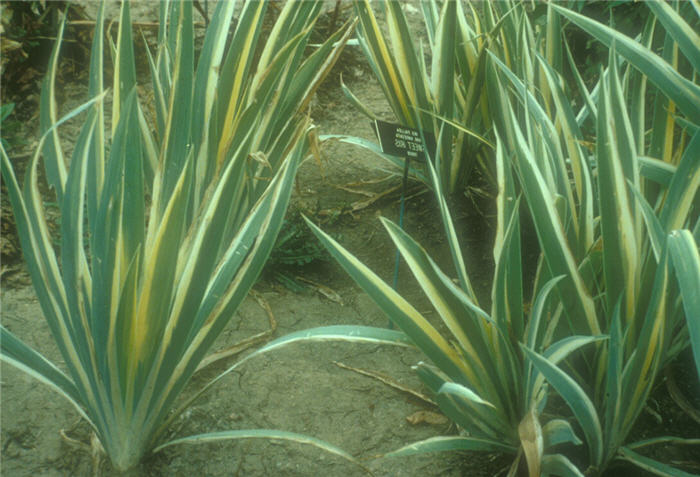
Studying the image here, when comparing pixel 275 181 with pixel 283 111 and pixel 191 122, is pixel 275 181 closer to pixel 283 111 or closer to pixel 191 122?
pixel 191 122

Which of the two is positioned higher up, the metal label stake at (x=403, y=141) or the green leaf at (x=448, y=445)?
the metal label stake at (x=403, y=141)

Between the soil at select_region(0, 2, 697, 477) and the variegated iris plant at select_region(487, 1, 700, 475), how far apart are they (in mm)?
240

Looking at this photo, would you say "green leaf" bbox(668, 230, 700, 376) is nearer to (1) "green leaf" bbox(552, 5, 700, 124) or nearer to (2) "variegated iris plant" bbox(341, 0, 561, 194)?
(1) "green leaf" bbox(552, 5, 700, 124)

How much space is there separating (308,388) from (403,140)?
22.9 inches

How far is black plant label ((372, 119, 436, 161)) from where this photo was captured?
1.52 metres

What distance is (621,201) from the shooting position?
1.03 metres

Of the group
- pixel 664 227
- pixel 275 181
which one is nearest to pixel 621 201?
pixel 664 227

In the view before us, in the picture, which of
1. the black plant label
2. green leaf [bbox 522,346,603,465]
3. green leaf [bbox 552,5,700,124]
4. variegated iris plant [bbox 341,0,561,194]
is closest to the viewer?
green leaf [bbox 522,346,603,465]

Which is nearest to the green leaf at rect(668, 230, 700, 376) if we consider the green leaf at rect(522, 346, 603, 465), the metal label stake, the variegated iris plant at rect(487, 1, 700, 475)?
the variegated iris plant at rect(487, 1, 700, 475)

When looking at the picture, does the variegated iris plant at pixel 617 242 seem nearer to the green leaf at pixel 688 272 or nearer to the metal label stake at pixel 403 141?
the green leaf at pixel 688 272

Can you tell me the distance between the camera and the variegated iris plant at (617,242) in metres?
0.95

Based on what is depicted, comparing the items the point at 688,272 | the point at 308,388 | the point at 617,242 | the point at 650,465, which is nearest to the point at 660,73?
the point at 617,242

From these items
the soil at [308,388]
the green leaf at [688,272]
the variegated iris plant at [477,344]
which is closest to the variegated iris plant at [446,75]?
the soil at [308,388]

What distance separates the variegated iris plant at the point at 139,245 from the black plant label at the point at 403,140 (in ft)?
1.04
